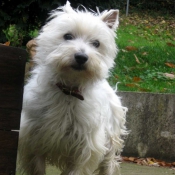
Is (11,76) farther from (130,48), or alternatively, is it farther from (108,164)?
(130,48)

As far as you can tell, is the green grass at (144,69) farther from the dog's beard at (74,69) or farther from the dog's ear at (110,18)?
the dog's beard at (74,69)

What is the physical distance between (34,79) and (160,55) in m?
7.60

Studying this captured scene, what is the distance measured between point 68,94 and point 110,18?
2.78 ft

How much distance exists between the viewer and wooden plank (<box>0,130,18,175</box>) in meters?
3.87

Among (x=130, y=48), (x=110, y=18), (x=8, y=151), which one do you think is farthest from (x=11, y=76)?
(x=130, y=48)

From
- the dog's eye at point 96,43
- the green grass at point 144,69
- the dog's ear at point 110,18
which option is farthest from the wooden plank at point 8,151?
the green grass at point 144,69

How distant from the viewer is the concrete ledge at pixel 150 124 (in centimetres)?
758

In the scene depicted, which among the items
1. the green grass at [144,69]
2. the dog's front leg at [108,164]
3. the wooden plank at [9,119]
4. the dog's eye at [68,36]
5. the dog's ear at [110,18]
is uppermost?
the dog's ear at [110,18]

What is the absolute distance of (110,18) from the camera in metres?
5.09

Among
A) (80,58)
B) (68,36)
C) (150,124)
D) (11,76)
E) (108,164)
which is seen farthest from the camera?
(150,124)

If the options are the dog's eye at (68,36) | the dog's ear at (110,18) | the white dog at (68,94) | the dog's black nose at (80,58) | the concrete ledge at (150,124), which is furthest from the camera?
the concrete ledge at (150,124)

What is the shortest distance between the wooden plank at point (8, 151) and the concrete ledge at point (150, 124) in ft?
12.4

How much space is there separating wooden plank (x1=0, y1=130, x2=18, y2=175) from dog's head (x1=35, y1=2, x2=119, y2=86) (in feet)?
2.70

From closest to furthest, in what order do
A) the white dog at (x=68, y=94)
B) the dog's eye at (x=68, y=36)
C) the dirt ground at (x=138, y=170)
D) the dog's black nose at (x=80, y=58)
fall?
the dog's black nose at (x=80, y=58) < the white dog at (x=68, y=94) < the dog's eye at (x=68, y=36) < the dirt ground at (x=138, y=170)
